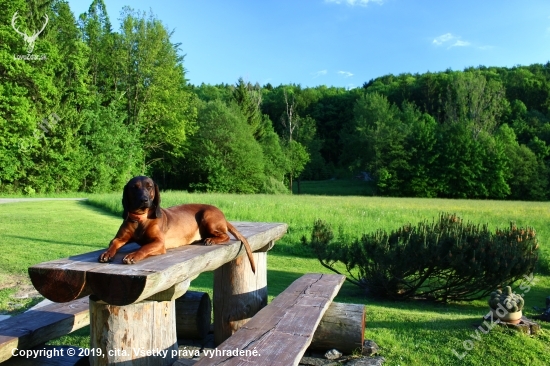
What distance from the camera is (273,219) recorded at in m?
18.5

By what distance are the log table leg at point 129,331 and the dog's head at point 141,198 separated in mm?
528

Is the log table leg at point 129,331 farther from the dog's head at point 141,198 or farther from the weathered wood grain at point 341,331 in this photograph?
the weathered wood grain at point 341,331

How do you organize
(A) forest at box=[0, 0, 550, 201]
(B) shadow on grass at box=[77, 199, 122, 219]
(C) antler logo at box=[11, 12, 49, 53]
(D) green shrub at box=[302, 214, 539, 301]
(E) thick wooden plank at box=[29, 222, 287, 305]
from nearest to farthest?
(E) thick wooden plank at box=[29, 222, 287, 305]
(D) green shrub at box=[302, 214, 539, 301]
(B) shadow on grass at box=[77, 199, 122, 219]
(C) antler logo at box=[11, 12, 49, 53]
(A) forest at box=[0, 0, 550, 201]

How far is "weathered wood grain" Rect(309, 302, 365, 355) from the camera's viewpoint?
15.1 ft

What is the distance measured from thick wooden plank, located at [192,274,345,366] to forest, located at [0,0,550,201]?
28.0 meters

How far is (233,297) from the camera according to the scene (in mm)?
4695

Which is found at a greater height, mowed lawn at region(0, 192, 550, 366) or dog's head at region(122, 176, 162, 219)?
dog's head at region(122, 176, 162, 219)

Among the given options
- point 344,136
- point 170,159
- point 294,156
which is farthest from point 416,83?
point 170,159

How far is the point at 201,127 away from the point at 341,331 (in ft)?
138

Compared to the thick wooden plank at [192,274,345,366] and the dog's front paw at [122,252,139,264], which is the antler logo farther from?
the dog's front paw at [122,252,139,264]

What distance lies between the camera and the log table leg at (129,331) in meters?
2.76

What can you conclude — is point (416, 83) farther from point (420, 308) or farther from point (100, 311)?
point (100, 311)

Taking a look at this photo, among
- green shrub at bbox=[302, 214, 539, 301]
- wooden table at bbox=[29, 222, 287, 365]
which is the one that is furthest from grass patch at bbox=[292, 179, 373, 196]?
wooden table at bbox=[29, 222, 287, 365]

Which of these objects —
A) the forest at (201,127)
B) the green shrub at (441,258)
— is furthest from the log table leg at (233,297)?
the forest at (201,127)
